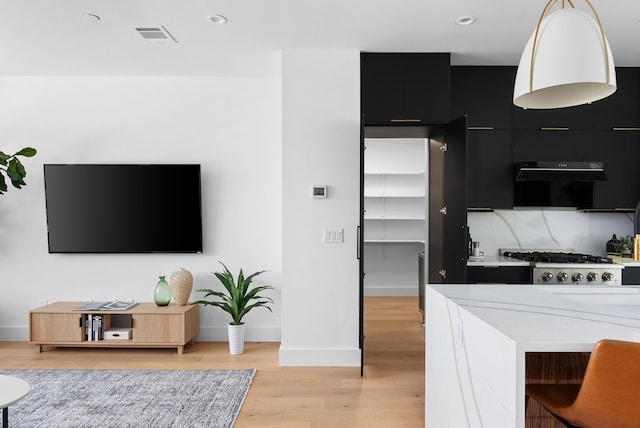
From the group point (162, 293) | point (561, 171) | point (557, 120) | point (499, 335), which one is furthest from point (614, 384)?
point (162, 293)

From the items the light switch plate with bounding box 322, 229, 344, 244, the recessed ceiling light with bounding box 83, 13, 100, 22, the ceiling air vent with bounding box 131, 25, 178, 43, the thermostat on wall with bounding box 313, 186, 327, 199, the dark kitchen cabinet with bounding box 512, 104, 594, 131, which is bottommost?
the light switch plate with bounding box 322, 229, 344, 244

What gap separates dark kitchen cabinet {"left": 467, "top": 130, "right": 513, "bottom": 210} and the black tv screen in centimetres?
257

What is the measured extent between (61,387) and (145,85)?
2734 millimetres

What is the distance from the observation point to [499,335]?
4.42 ft

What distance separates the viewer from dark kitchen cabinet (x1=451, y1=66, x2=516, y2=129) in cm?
382

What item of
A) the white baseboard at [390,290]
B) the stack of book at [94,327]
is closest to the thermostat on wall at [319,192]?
the stack of book at [94,327]

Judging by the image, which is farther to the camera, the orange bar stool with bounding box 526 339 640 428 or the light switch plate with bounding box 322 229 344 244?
the light switch plate with bounding box 322 229 344 244

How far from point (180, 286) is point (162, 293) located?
0.17 meters

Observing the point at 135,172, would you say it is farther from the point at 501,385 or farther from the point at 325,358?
the point at 501,385

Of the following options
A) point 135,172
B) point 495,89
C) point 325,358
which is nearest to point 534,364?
point 325,358

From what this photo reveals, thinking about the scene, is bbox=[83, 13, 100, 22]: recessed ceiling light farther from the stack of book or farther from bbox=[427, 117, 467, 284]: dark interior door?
bbox=[427, 117, 467, 284]: dark interior door

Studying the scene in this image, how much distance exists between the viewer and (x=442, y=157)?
12.2 feet

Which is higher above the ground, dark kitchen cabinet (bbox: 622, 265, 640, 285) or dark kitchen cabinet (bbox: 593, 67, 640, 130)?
dark kitchen cabinet (bbox: 593, 67, 640, 130)

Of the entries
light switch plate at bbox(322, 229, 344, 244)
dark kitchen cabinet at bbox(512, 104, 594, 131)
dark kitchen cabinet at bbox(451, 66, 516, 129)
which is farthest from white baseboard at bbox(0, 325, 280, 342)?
dark kitchen cabinet at bbox(512, 104, 594, 131)
